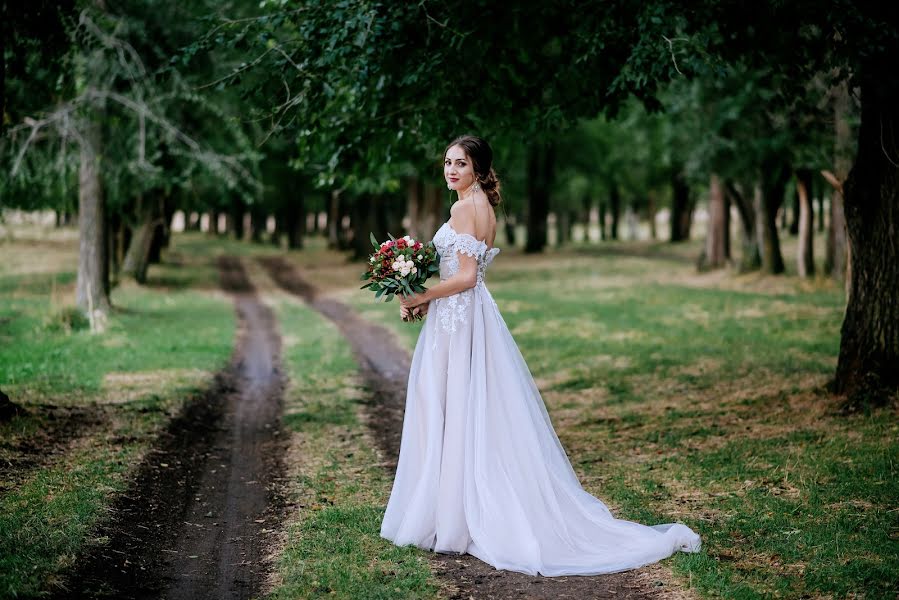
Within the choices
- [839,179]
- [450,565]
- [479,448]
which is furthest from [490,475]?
[839,179]

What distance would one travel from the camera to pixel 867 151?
9.11m

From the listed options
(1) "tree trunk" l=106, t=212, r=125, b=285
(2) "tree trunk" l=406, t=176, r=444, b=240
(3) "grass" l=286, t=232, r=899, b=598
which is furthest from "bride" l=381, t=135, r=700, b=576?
(2) "tree trunk" l=406, t=176, r=444, b=240

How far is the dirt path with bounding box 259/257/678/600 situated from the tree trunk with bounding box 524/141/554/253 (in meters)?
23.5

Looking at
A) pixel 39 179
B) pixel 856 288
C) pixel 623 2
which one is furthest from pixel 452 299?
pixel 39 179

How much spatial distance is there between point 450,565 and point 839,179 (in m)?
13.0

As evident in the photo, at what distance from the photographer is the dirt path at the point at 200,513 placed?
522 cm

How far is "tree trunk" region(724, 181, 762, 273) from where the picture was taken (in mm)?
28062

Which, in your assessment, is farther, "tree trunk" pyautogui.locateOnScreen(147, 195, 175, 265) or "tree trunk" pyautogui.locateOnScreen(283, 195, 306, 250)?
"tree trunk" pyautogui.locateOnScreen(283, 195, 306, 250)

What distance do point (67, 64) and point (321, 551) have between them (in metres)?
7.76

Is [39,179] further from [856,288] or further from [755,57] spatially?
[856,288]

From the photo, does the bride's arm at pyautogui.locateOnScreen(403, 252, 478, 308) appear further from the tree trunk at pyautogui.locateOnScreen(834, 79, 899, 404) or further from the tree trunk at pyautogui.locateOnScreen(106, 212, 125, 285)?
the tree trunk at pyautogui.locateOnScreen(106, 212, 125, 285)

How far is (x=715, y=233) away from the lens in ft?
101

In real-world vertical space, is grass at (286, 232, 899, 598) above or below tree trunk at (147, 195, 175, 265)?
below

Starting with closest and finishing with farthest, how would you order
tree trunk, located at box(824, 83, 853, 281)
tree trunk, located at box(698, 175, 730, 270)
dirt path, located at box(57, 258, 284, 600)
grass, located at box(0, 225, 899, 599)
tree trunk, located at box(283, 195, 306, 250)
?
dirt path, located at box(57, 258, 284, 600) → grass, located at box(0, 225, 899, 599) → tree trunk, located at box(824, 83, 853, 281) → tree trunk, located at box(698, 175, 730, 270) → tree trunk, located at box(283, 195, 306, 250)
